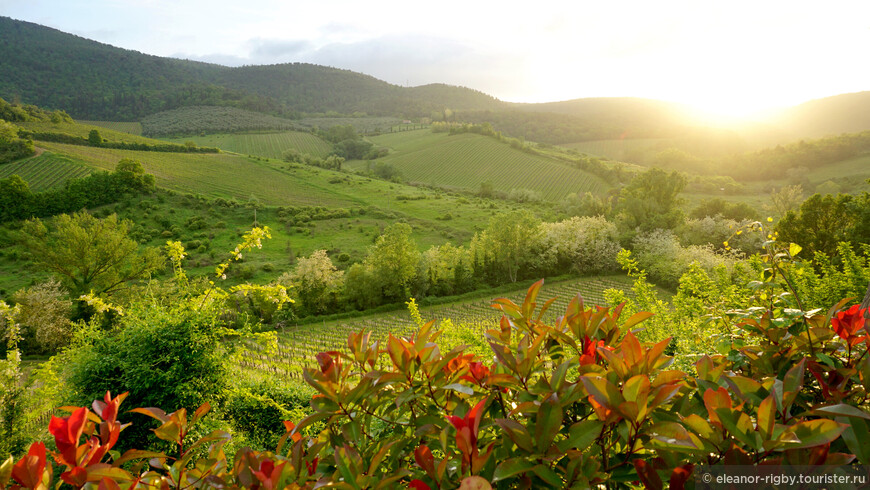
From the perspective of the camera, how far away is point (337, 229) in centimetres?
5897


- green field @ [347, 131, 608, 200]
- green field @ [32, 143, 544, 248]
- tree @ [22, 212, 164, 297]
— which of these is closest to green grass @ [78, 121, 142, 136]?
green field @ [32, 143, 544, 248]

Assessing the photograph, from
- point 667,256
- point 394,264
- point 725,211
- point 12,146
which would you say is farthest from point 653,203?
point 12,146

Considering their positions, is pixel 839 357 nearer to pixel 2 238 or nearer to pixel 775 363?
pixel 775 363

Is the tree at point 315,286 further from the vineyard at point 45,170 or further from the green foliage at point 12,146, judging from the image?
the green foliage at point 12,146

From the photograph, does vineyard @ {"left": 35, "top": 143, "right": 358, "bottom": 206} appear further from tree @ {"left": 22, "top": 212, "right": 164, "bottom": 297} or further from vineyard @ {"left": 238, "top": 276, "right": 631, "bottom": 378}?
vineyard @ {"left": 238, "top": 276, "right": 631, "bottom": 378}

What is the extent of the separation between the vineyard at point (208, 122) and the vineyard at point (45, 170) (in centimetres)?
5297

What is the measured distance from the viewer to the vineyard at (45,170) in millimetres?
62875

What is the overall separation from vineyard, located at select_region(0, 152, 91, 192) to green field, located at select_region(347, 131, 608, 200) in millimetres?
55383

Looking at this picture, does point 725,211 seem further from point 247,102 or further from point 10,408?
point 247,102

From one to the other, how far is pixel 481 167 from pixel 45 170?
8210 cm

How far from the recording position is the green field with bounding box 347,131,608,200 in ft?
285

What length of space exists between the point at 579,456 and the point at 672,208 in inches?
2038

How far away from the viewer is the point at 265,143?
117m

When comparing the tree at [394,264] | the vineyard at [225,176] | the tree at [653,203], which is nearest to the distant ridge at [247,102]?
the vineyard at [225,176]
